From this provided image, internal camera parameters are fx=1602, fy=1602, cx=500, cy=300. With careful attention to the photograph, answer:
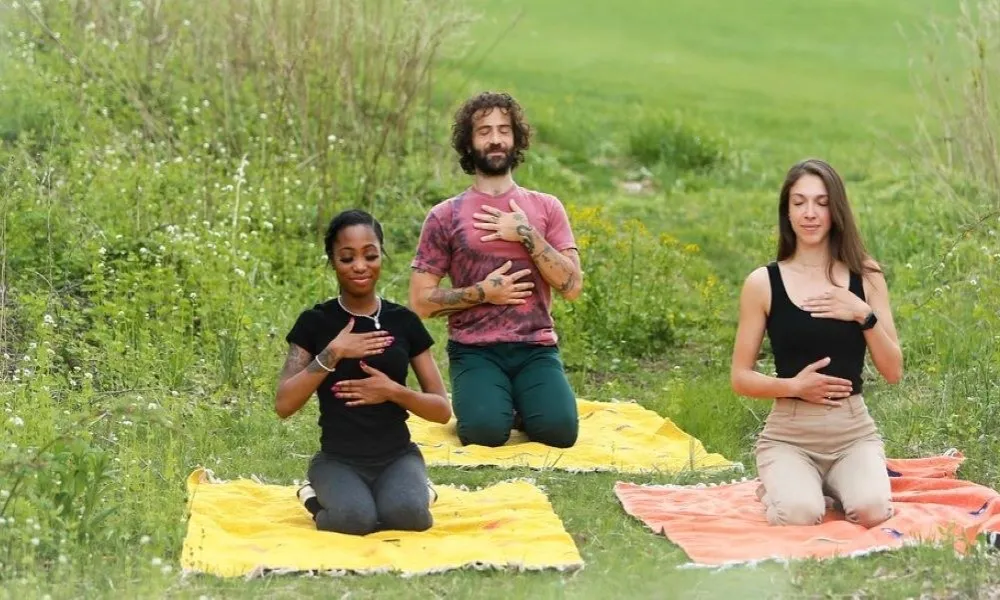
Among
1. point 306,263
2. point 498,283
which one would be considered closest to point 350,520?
A: point 498,283

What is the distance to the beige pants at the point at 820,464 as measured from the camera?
6.04 m

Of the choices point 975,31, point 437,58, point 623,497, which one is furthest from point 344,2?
point 623,497

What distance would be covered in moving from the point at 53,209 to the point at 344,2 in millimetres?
3116

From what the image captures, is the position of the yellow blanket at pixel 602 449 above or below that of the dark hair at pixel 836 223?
below

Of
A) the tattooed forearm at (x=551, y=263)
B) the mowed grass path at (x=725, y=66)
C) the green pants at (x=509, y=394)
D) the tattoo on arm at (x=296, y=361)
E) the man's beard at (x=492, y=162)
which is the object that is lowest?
the green pants at (x=509, y=394)

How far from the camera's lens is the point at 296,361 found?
606 cm

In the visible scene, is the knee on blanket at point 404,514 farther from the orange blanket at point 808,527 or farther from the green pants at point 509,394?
the green pants at point 509,394

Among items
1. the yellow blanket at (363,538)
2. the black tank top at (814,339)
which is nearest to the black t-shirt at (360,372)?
the yellow blanket at (363,538)

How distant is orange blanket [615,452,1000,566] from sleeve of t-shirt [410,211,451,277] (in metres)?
1.70

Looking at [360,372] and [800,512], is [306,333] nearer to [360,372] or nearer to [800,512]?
[360,372]

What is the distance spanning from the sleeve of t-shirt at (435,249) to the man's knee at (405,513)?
2.08 metres

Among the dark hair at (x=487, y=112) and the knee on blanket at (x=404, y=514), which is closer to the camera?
the knee on blanket at (x=404, y=514)

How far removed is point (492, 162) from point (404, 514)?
2.37m

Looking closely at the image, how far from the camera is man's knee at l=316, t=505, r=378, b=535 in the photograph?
5.92 meters
